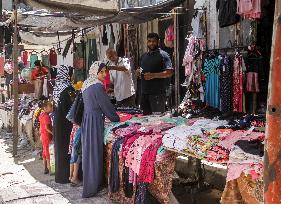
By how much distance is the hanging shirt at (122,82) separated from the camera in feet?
32.2

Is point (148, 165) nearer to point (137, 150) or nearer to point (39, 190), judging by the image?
point (137, 150)

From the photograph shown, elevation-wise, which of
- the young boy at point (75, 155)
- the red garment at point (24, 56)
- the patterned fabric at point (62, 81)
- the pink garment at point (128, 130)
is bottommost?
the young boy at point (75, 155)

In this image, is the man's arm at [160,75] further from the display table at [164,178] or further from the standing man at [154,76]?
the display table at [164,178]

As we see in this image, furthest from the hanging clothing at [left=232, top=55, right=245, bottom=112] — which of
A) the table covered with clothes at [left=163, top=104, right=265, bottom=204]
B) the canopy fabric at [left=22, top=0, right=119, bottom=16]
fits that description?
the canopy fabric at [left=22, top=0, right=119, bottom=16]

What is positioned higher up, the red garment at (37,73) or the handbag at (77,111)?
the red garment at (37,73)

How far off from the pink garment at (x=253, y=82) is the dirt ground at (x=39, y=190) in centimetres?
210

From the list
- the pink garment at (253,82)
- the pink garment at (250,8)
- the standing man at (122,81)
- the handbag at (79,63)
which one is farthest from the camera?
the handbag at (79,63)

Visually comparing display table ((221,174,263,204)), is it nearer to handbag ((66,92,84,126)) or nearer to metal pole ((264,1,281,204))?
metal pole ((264,1,281,204))

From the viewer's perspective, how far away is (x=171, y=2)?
27.2 feet

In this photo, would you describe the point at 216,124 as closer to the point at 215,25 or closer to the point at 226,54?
the point at 226,54

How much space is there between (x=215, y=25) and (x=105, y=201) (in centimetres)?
467

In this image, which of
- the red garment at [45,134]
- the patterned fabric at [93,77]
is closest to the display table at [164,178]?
the patterned fabric at [93,77]

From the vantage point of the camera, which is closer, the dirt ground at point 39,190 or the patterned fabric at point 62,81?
the dirt ground at point 39,190

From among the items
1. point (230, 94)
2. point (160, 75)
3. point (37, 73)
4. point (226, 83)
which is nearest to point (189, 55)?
point (160, 75)
